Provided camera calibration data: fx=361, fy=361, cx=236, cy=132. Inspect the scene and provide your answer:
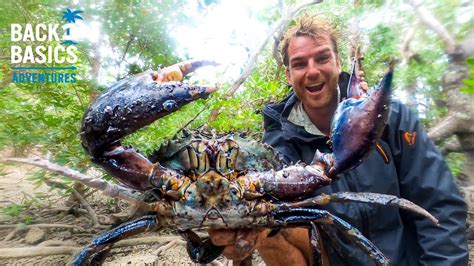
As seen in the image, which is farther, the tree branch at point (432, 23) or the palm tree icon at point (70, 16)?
the palm tree icon at point (70, 16)

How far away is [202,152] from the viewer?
167cm

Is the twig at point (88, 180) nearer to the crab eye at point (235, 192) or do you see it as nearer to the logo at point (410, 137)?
the crab eye at point (235, 192)

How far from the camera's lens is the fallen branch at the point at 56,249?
3.98 meters

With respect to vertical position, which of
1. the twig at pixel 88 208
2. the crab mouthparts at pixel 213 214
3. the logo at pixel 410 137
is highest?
the logo at pixel 410 137

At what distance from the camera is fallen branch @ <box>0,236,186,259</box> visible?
13.1 feet

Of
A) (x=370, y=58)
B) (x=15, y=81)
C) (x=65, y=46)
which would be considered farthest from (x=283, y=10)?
(x=15, y=81)

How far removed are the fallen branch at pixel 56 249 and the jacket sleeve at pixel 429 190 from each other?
10.2 feet

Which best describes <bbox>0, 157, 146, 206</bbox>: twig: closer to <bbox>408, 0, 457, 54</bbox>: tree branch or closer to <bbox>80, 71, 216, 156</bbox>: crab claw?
<bbox>80, 71, 216, 156</bbox>: crab claw

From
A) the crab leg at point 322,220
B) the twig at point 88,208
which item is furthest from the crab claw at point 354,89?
the twig at point 88,208

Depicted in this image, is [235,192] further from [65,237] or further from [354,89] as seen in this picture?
[65,237]

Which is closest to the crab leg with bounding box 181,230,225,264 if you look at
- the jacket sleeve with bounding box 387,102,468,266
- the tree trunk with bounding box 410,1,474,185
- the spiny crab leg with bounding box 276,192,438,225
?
the spiny crab leg with bounding box 276,192,438,225

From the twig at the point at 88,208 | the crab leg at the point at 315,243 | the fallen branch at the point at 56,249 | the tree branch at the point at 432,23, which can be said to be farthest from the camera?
the twig at the point at 88,208

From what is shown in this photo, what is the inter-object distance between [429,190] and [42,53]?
408cm

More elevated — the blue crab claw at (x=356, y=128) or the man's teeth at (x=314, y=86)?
the man's teeth at (x=314, y=86)
